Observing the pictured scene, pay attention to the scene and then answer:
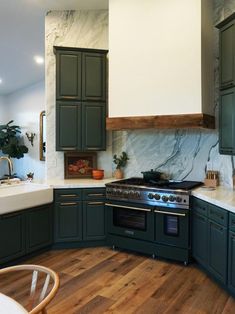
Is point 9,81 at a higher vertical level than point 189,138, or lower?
higher

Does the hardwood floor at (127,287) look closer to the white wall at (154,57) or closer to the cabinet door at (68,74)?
the white wall at (154,57)

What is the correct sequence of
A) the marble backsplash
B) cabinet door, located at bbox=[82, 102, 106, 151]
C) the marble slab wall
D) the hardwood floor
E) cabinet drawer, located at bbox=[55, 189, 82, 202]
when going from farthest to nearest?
1. the marble slab wall
2. cabinet door, located at bbox=[82, 102, 106, 151]
3. the marble backsplash
4. cabinet drawer, located at bbox=[55, 189, 82, 202]
5. the hardwood floor

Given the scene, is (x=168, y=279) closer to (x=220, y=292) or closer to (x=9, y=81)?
(x=220, y=292)

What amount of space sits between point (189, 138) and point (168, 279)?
1.90 metres

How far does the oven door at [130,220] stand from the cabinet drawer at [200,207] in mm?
557

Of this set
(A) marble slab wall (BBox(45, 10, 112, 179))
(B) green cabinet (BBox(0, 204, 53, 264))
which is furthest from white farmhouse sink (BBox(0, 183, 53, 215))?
(A) marble slab wall (BBox(45, 10, 112, 179))

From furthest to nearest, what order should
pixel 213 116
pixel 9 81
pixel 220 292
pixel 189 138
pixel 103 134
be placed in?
pixel 9 81, pixel 103 134, pixel 189 138, pixel 213 116, pixel 220 292

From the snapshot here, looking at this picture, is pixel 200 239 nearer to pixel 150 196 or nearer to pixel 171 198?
pixel 171 198

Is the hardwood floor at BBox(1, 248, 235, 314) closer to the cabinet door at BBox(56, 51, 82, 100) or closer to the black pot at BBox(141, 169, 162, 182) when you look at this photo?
the black pot at BBox(141, 169, 162, 182)

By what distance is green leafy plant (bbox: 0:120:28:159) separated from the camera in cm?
782

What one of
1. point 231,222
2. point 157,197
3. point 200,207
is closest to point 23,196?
point 157,197

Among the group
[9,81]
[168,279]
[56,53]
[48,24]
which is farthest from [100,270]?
[9,81]

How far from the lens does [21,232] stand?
11.5 feet

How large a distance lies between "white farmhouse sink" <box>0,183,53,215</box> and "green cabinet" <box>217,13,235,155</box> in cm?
227
